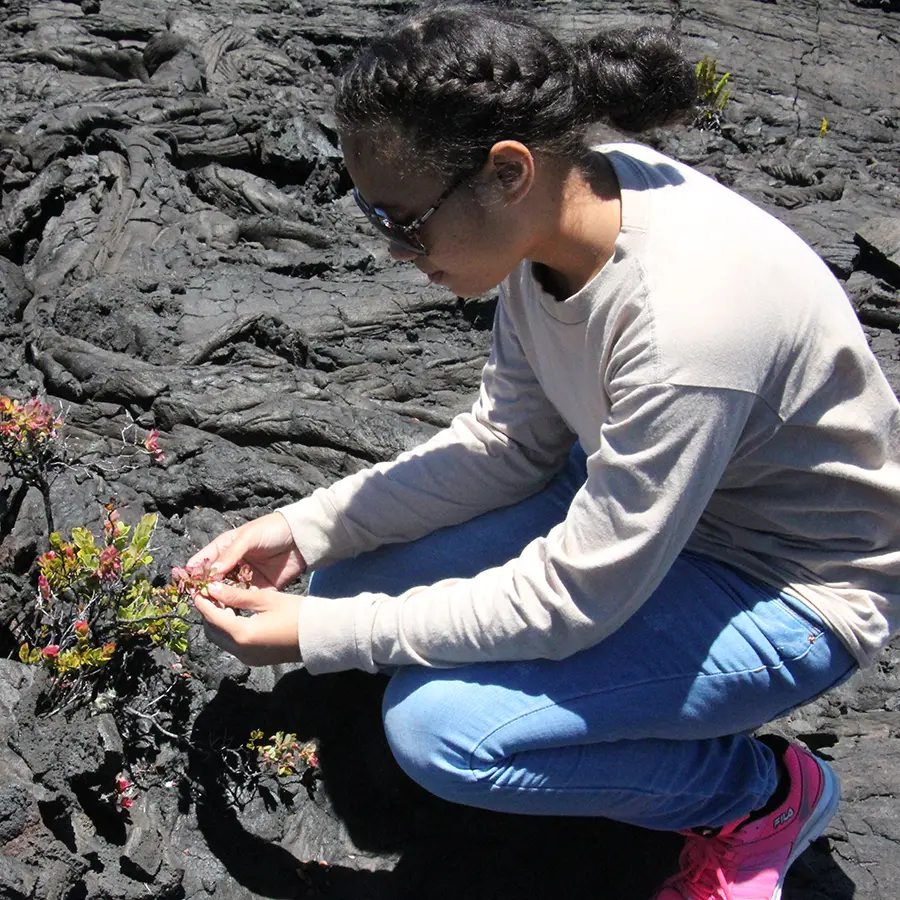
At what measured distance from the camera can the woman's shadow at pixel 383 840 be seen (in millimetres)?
2201

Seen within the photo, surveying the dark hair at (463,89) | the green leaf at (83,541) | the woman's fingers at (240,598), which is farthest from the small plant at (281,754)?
the dark hair at (463,89)

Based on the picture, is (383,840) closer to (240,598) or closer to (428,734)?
(428,734)

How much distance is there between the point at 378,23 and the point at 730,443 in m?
6.10

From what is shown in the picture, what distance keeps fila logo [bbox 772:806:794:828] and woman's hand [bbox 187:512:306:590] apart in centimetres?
114

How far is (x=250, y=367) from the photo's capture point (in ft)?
11.0

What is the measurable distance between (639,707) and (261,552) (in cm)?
88

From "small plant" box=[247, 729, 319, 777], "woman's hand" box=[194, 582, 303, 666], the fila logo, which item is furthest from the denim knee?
the fila logo

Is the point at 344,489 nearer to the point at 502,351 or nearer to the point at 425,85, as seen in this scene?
the point at 502,351

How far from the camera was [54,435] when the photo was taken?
94.0 inches

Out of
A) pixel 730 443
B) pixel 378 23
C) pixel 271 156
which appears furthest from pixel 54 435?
pixel 378 23

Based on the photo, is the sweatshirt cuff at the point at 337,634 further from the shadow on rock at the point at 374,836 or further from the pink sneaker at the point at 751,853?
the pink sneaker at the point at 751,853

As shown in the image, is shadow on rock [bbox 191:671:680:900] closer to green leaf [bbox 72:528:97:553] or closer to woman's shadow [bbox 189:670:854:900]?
woman's shadow [bbox 189:670:854:900]

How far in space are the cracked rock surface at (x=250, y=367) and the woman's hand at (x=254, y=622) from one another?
1.29 feet

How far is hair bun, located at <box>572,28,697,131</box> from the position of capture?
66.8 inches
